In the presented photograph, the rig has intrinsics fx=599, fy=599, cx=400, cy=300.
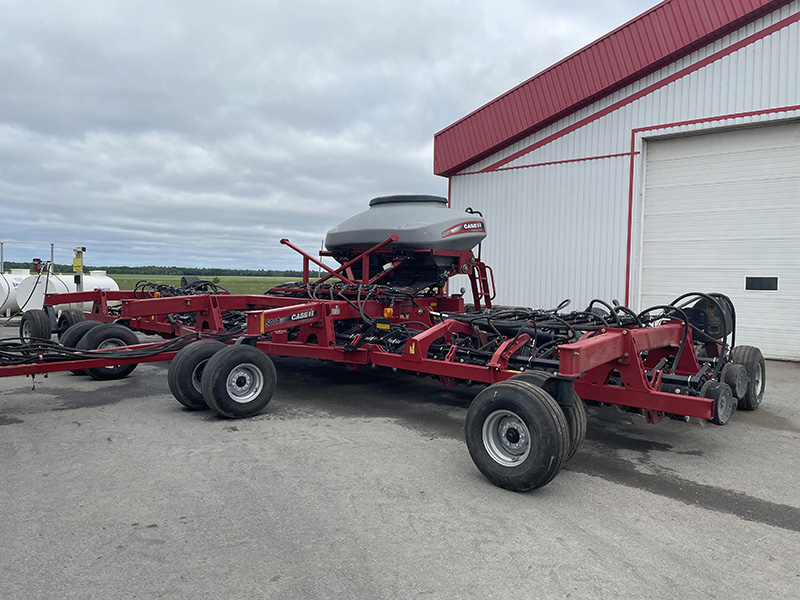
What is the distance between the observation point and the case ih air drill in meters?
4.24

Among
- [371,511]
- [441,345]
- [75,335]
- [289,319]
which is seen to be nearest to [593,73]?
[441,345]

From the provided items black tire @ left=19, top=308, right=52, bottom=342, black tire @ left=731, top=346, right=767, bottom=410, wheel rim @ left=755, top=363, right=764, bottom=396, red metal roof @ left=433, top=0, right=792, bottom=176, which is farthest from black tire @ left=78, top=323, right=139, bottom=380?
red metal roof @ left=433, top=0, right=792, bottom=176

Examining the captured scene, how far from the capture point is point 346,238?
8305 millimetres

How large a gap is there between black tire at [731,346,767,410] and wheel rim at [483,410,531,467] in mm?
3454

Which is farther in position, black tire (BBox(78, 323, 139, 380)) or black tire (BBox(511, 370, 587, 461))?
black tire (BBox(78, 323, 139, 380))

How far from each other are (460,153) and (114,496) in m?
11.4

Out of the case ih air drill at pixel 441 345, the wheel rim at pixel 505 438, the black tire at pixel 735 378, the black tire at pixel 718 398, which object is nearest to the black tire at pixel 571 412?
the case ih air drill at pixel 441 345

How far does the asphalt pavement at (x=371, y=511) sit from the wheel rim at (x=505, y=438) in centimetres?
24

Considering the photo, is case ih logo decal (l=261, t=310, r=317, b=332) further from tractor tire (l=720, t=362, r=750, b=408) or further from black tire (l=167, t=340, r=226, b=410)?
tractor tire (l=720, t=362, r=750, b=408)

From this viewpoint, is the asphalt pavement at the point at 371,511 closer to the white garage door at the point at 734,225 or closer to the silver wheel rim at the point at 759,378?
the silver wheel rim at the point at 759,378

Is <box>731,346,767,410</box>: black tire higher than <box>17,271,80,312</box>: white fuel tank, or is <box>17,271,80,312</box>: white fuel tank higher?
<box>17,271,80,312</box>: white fuel tank

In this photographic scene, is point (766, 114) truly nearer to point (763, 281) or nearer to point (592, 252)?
point (763, 281)

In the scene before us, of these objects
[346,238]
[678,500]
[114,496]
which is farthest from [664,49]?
[114,496]

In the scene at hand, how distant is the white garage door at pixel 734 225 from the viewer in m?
10.6
